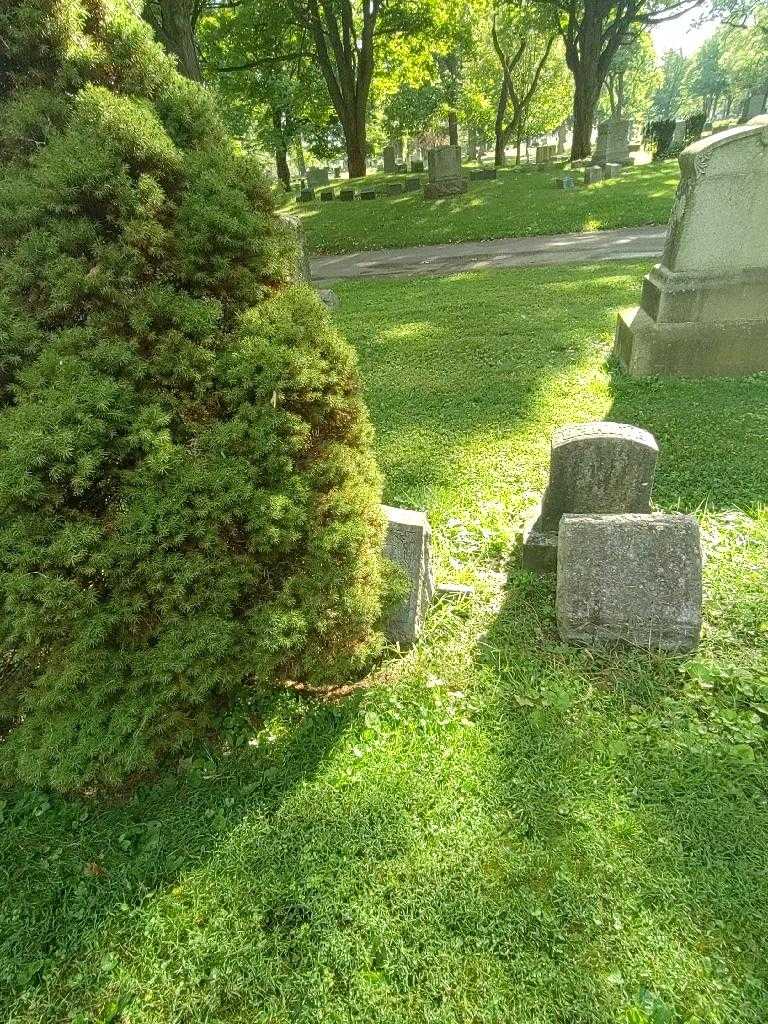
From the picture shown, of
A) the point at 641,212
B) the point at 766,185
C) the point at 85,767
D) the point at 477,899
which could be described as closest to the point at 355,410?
the point at 85,767

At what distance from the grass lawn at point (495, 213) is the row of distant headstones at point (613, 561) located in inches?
497

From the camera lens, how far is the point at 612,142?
25.3 meters

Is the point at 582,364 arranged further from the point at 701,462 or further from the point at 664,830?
the point at 664,830

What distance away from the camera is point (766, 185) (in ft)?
17.5

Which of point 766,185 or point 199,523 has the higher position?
point 766,185

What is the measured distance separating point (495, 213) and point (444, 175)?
208 inches

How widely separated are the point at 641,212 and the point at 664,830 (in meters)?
16.6

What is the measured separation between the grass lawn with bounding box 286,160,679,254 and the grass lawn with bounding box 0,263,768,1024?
13519 millimetres

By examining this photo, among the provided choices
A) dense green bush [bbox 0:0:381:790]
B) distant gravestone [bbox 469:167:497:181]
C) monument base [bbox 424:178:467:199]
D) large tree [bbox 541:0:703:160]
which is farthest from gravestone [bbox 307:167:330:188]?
dense green bush [bbox 0:0:381:790]

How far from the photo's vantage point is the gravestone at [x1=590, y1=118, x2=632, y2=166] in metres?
24.8

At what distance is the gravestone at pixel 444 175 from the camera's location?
2078 cm

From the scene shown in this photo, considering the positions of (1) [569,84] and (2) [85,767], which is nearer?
(2) [85,767]

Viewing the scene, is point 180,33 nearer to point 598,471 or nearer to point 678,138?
point 598,471

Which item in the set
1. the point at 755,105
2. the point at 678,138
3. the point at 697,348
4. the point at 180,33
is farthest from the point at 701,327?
the point at 755,105
